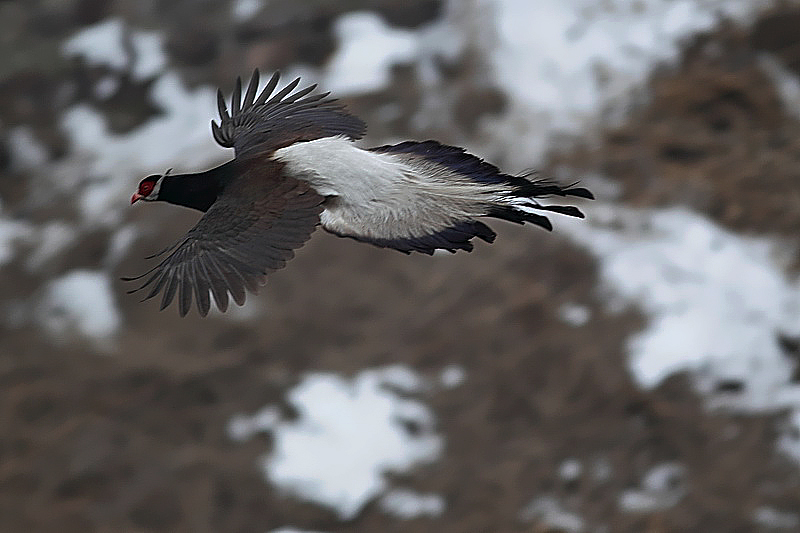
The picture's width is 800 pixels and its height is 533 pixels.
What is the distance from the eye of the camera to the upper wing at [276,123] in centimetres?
489

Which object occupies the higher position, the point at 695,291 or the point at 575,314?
the point at 695,291

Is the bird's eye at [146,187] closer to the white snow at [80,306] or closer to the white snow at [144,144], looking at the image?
the white snow at [80,306]

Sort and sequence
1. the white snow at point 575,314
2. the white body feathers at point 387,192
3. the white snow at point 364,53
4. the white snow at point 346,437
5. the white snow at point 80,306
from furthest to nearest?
the white snow at point 364,53 → the white snow at point 80,306 → the white snow at point 575,314 → the white snow at point 346,437 → the white body feathers at point 387,192

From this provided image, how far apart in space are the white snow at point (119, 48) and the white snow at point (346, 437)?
3.01 meters

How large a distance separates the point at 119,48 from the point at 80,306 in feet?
7.24

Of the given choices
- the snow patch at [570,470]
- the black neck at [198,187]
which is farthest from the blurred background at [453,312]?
the black neck at [198,187]

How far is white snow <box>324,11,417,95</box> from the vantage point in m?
9.02

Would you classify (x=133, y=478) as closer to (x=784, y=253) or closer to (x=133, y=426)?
(x=133, y=426)

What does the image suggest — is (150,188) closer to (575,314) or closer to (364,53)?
(575,314)

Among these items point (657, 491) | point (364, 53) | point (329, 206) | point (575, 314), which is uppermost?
point (364, 53)

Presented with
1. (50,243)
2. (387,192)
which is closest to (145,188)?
(387,192)

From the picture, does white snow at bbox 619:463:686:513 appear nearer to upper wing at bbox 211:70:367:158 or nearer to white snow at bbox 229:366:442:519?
white snow at bbox 229:366:442:519

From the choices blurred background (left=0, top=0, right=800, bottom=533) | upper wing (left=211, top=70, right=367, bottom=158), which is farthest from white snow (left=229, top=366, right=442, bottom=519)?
upper wing (left=211, top=70, right=367, bottom=158)

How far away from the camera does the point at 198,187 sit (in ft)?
15.4
